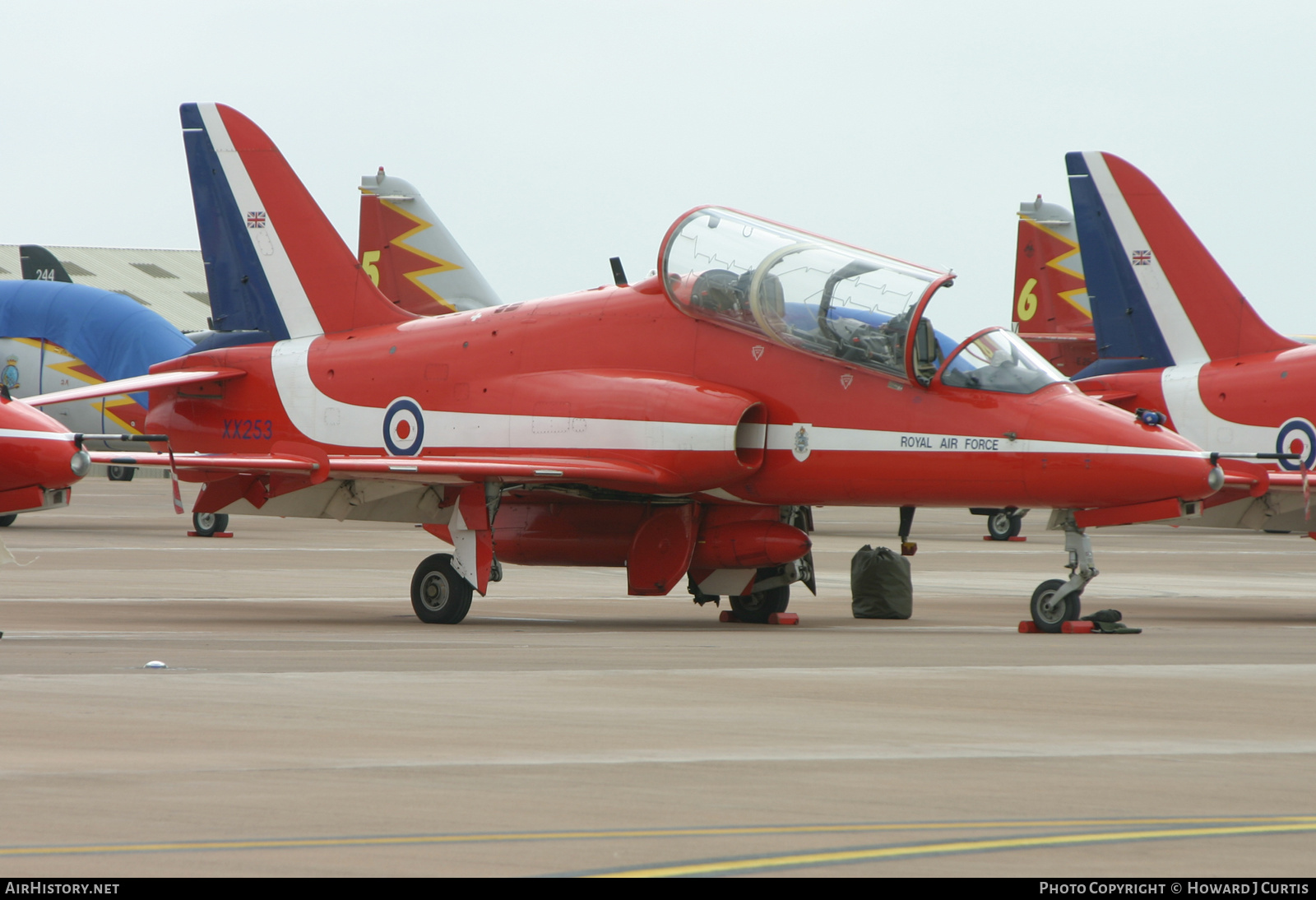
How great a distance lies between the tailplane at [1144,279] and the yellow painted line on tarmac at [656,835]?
16.0 meters

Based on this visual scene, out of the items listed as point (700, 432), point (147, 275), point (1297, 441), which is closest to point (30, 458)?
point (700, 432)

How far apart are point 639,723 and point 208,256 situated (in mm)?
11679

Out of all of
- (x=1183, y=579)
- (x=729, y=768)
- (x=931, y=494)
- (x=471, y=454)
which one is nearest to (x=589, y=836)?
(x=729, y=768)

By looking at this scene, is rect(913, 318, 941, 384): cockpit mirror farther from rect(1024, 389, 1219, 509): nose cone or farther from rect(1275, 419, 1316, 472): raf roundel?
rect(1275, 419, 1316, 472): raf roundel

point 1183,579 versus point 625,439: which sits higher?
point 625,439

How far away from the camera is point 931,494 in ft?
46.9

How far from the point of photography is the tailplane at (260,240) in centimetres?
1792

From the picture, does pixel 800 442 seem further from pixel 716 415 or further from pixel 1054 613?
pixel 1054 613

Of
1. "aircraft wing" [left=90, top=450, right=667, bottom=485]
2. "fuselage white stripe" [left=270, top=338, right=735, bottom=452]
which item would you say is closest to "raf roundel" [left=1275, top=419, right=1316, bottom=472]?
"fuselage white stripe" [left=270, top=338, right=735, bottom=452]

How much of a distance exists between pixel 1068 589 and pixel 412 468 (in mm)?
5626

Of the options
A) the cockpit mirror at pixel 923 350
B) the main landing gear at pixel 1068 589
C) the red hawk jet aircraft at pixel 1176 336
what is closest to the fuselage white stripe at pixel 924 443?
the cockpit mirror at pixel 923 350

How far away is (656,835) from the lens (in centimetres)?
576

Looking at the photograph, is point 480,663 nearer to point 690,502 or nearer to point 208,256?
point 690,502

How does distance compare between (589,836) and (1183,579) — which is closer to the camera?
(589,836)
